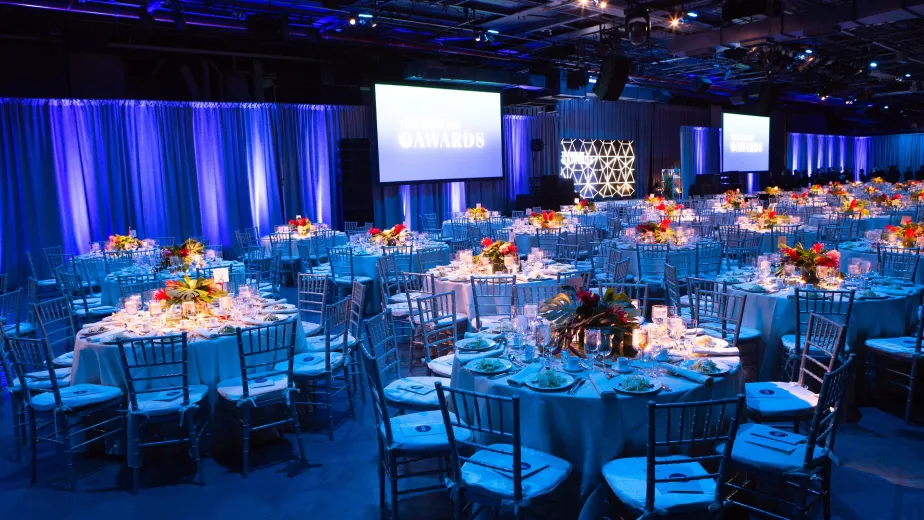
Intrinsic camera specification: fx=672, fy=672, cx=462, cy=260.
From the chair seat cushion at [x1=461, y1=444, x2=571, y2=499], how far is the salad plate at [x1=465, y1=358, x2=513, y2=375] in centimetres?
41

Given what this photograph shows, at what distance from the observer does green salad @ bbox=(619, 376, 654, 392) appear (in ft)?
10.4

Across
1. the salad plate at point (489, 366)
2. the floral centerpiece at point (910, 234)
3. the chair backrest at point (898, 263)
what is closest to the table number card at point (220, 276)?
the salad plate at point (489, 366)

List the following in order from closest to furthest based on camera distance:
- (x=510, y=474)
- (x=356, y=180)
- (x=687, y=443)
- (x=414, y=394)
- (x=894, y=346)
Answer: (x=687, y=443) < (x=510, y=474) < (x=414, y=394) < (x=894, y=346) < (x=356, y=180)

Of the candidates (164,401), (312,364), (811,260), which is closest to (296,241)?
(312,364)

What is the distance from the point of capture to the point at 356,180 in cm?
1348

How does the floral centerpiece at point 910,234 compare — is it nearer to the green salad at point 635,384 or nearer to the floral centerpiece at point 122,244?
the green salad at point 635,384

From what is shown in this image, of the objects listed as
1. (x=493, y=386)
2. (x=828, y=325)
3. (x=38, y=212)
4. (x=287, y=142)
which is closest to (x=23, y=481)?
(x=493, y=386)

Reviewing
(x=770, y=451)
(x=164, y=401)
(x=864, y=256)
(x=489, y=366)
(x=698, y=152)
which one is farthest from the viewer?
(x=698, y=152)

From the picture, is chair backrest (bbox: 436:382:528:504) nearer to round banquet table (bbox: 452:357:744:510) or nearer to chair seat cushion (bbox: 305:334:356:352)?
round banquet table (bbox: 452:357:744:510)

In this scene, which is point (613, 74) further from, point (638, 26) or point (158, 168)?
point (158, 168)

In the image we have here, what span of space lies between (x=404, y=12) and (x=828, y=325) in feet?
29.7

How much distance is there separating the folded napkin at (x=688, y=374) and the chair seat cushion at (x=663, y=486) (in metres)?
0.43

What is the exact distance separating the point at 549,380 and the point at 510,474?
0.53m

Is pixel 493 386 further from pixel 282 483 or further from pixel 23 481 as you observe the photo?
pixel 23 481
